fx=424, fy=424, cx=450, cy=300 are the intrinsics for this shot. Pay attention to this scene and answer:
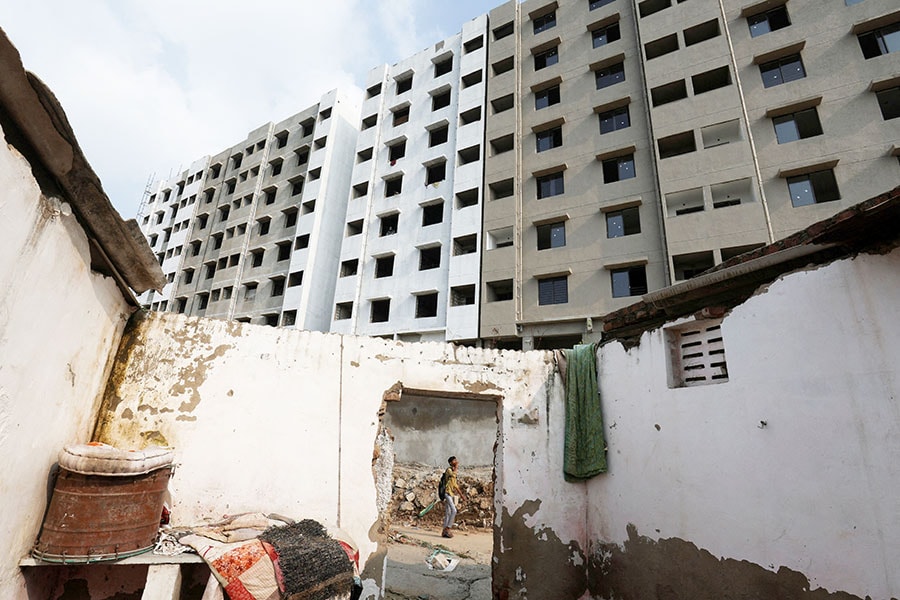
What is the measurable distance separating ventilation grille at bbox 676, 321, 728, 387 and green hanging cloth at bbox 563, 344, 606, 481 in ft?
4.25

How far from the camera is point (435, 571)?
811 centimetres

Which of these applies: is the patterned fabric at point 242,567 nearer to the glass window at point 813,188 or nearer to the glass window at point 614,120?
the glass window at point 813,188

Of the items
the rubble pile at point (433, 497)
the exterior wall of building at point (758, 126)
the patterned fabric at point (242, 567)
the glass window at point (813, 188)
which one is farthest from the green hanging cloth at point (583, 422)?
the glass window at point (813, 188)

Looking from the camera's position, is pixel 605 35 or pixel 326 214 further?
pixel 326 214

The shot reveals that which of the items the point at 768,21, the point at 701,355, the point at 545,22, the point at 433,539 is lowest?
the point at 433,539

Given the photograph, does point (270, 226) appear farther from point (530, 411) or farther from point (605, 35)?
point (530, 411)

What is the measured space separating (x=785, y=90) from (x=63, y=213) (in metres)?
21.7

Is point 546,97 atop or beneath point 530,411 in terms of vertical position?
atop

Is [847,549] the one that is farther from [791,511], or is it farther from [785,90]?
[785,90]

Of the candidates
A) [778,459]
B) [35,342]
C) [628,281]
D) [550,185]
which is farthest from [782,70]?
[35,342]

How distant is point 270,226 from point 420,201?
482 inches

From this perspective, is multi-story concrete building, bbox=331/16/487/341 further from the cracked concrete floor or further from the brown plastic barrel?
the brown plastic barrel

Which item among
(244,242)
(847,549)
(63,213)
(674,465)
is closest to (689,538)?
(674,465)

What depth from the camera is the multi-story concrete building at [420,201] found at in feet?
70.4
